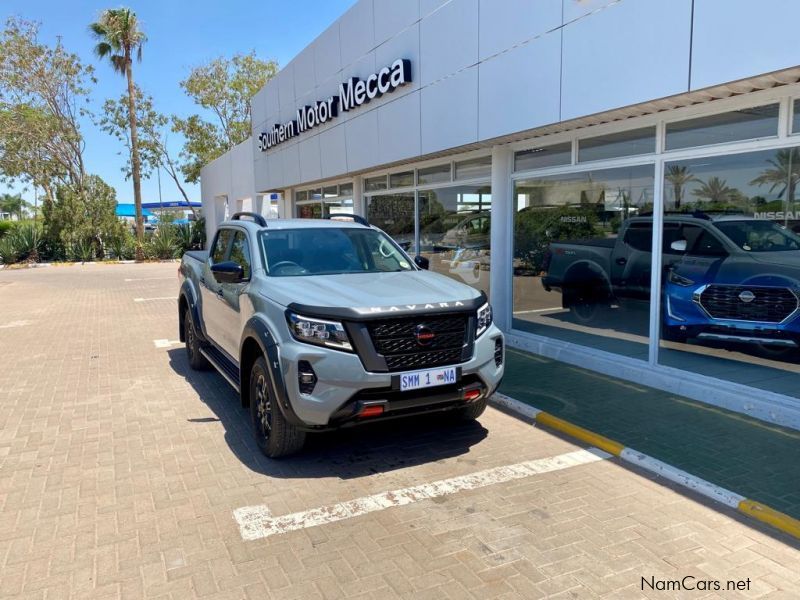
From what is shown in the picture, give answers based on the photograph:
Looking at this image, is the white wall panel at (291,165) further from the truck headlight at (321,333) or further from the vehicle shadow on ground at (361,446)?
the truck headlight at (321,333)

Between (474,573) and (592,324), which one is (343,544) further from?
(592,324)

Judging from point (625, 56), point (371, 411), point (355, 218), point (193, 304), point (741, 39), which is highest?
point (625, 56)

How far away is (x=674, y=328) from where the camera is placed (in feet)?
21.6

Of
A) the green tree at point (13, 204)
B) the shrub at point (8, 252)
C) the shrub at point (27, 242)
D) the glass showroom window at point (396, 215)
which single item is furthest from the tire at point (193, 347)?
the green tree at point (13, 204)

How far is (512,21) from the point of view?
711 cm

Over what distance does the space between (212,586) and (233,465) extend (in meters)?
1.54

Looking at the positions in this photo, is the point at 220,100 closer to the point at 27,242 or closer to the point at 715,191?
the point at 27,242

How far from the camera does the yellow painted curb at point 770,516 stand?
3473 millimetres

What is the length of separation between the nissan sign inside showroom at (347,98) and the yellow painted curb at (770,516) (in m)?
7.84

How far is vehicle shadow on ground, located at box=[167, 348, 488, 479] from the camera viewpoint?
4434mm

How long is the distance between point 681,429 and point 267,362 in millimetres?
3547

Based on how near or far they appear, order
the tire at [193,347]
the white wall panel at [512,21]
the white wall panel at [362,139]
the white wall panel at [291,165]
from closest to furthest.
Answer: the white wall panel at [512,21] < the tire at [193,347] < the white wall panel at [362,139] < the white wall panel at [291,165]

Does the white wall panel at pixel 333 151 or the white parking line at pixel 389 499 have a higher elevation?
the white wall panel at pixel 333 151

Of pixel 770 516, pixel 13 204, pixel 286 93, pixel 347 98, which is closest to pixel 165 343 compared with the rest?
pixel 347 98
